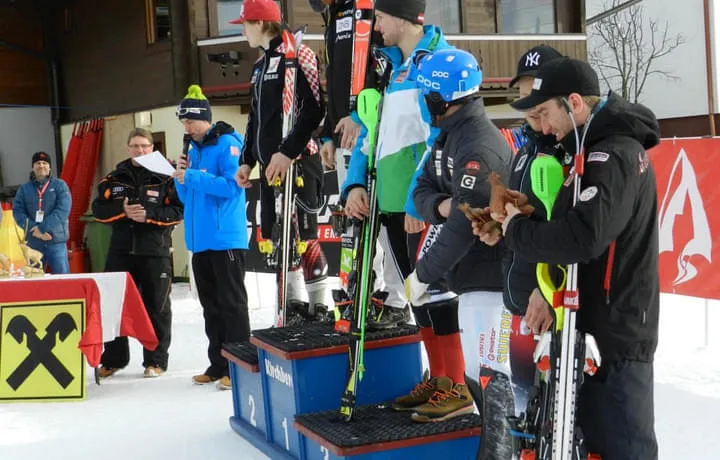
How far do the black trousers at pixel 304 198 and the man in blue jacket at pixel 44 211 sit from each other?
5861 millimetres

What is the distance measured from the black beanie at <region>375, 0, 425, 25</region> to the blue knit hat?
259 centimetres

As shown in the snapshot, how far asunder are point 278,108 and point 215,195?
1128 mm

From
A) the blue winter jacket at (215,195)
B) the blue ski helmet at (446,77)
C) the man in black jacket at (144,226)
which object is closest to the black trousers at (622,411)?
the blue ski helmet at (446,77)

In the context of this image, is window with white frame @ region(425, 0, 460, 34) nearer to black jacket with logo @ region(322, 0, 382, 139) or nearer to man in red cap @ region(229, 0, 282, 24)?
man in red cap @ region(229, 0, 282, 24)

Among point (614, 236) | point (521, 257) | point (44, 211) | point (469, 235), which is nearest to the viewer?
point (614, 236)

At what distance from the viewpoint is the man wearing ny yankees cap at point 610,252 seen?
2.82 metres

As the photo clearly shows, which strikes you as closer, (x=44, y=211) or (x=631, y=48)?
(x=44, y=211)

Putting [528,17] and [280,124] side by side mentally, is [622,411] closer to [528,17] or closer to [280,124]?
[280,124]

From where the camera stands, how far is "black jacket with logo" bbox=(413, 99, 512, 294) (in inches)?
139

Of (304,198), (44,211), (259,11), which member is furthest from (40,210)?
(304,198)

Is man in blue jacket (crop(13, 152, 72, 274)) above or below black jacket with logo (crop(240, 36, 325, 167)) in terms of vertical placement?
below

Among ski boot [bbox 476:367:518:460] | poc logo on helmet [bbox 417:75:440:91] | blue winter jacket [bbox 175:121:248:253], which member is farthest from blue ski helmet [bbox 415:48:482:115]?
blue winter jacket [bbox 175:121:248:253]

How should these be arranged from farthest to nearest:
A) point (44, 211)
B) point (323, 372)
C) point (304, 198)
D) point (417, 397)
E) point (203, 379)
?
point (44, 211)
point (203, 379)
point (304, 198)
point (323, 372)
point (417, 397)

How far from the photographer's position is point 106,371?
7293 mm
